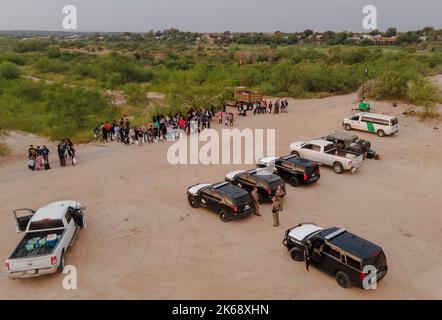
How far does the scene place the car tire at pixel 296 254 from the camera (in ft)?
38.1

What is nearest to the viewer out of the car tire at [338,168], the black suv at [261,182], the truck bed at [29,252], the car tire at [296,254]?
the truck bed at [29,252]

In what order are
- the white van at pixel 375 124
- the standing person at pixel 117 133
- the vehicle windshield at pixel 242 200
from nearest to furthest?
the vehicle windshield at pixel 242 200
the standing person at pixel 117 133
the white van at pixel 375 124

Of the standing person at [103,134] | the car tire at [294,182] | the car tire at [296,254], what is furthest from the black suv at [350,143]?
the standing person at [103,134]

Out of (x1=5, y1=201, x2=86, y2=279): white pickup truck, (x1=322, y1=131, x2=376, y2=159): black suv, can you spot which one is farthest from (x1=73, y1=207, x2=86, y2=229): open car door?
(x1=322, y1=131, x2=376, y2=159): black suv

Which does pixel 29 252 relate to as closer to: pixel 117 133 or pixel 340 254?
pixel 340 254

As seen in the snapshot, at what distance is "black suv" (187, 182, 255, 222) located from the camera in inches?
555

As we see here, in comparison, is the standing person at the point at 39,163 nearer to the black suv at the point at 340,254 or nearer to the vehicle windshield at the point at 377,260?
the black suv at the point at 340,254

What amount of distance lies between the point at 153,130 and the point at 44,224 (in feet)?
46.4

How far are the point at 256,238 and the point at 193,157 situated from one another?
9.78m

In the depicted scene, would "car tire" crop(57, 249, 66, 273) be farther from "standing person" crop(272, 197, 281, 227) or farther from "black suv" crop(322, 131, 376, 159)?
"black suv" crop(322, 131, 376, 159)

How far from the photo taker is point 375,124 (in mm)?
26641

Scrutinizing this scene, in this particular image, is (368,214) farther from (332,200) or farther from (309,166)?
(309,166)

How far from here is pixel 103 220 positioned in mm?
14742
